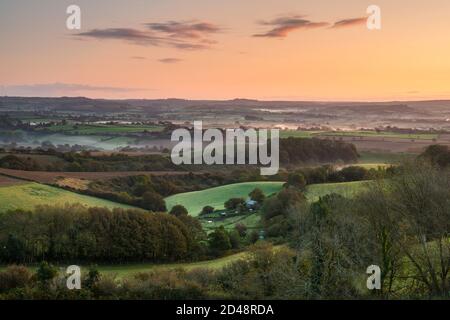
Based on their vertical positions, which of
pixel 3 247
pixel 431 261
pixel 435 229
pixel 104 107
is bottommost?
pixel 3 247

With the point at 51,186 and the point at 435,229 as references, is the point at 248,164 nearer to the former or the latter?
the point at 51,186

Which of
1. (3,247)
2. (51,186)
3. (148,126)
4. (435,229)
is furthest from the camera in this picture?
(148,126)

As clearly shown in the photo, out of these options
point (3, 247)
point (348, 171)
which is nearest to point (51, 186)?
point (3, 247)

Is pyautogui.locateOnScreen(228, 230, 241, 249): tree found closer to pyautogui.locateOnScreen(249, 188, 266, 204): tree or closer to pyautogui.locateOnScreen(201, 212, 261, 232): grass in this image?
pyautogui.locateOnScreen(201, 212, 261, 232): grass

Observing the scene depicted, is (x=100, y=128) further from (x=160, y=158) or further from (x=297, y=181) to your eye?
(x=297, y=181)

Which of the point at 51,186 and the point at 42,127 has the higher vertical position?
the point at 42,127
